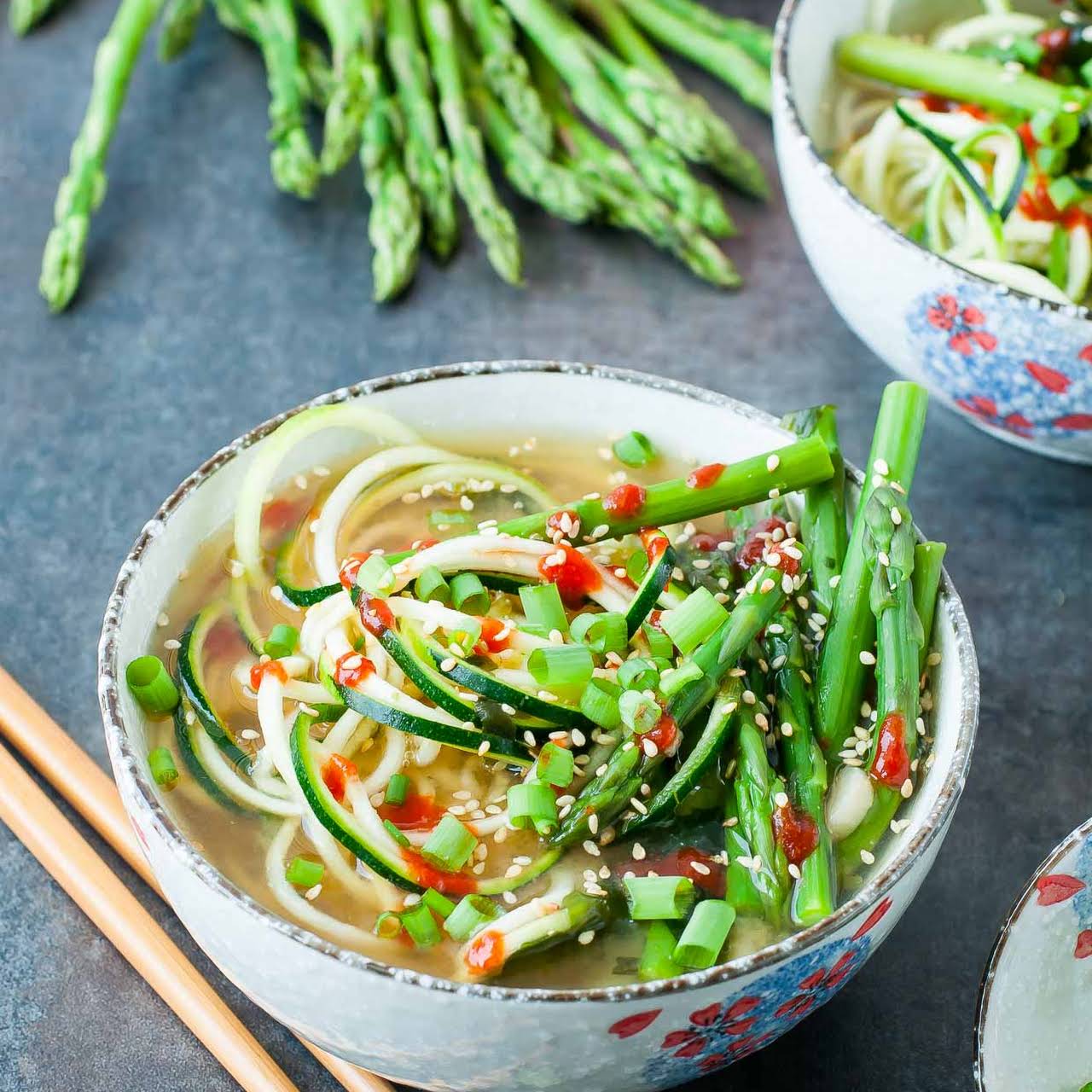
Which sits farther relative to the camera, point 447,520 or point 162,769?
point 447,520

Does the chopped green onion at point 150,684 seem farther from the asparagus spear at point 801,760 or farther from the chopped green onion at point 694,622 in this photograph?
the asparagus spear at point 801,760

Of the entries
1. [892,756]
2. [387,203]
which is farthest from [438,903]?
[387,203]

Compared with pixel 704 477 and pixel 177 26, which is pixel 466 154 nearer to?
pixel 177 26

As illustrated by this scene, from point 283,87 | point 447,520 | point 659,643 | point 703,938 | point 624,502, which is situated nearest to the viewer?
point 703,938

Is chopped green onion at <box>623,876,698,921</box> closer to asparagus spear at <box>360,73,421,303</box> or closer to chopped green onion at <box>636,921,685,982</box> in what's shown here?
chopped green onion at <box>636,921,685,982</box>

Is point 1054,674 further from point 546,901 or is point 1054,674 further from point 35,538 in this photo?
point 35,538

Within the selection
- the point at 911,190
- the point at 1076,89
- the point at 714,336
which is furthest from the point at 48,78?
the point at 1076,89

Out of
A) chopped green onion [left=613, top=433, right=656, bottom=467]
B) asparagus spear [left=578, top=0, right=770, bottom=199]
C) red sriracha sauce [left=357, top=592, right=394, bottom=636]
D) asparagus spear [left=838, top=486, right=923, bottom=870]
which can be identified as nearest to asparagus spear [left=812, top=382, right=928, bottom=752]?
asparagus spear [left=838, top=486, right=923, bottom=870]
